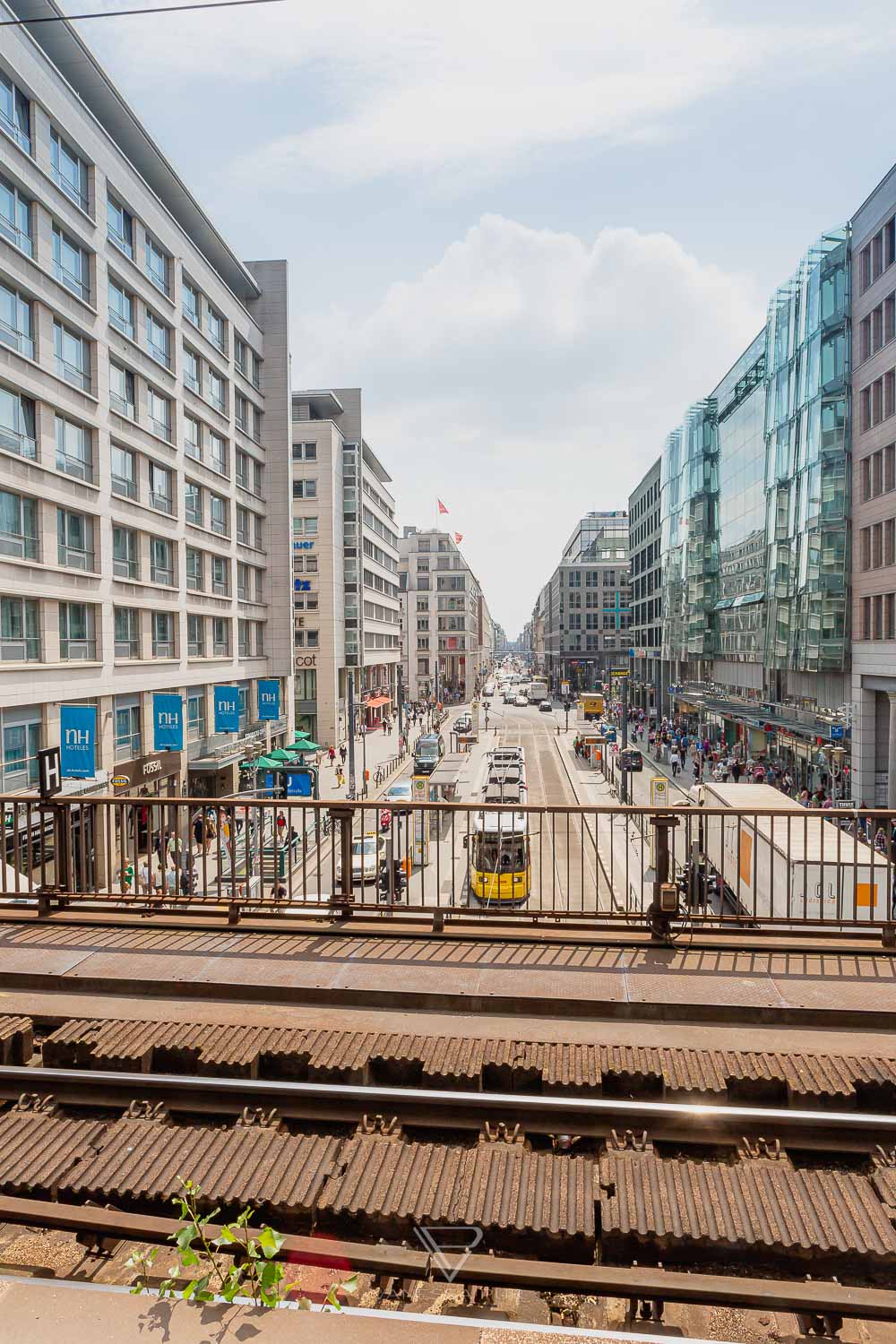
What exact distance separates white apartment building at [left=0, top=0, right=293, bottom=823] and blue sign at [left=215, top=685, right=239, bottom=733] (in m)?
0.67

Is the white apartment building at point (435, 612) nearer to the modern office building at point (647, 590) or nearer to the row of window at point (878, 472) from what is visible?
the modern office building at point (647, 590)

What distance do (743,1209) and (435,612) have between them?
429 ft

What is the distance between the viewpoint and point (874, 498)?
33.0 m

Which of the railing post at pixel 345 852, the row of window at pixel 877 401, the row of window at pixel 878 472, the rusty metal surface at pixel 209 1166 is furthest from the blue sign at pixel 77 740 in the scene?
the row of window at pixel 877 401

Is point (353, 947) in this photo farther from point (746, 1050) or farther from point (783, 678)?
point (783, 678)

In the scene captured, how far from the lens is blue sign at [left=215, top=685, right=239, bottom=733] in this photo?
39594mm

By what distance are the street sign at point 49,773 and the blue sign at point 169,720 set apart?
77.0 feet

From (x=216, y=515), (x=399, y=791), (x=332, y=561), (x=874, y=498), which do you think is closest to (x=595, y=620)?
(x=332, y=561)

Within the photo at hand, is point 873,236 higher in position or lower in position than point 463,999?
higher

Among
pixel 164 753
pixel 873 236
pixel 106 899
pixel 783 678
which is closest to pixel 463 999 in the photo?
pixel 106 899

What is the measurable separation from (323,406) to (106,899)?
68.1 meters

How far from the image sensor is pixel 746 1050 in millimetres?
5426

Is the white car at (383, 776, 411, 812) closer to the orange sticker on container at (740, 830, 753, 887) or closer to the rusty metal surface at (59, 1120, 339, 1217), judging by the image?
the orange sticker on container at (740, 830, 753, 887)

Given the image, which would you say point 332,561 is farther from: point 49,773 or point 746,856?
point 49,773
